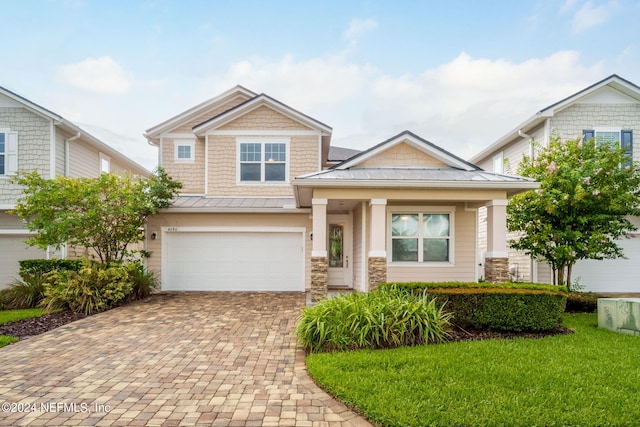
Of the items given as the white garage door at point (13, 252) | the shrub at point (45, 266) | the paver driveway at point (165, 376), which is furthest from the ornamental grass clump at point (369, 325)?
the white garage door at point (13, 252)

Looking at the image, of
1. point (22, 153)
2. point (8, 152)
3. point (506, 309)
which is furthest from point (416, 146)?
point (8, 152)

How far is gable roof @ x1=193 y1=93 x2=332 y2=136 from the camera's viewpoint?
1362cm

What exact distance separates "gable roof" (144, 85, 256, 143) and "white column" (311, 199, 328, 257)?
748cm

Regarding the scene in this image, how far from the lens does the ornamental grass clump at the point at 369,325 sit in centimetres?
582

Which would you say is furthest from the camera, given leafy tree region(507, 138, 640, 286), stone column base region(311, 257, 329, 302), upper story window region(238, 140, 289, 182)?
upper story window region(238, 140, 289, 182)

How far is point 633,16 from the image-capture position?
12336 mm

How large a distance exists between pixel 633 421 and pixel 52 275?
12.5 m

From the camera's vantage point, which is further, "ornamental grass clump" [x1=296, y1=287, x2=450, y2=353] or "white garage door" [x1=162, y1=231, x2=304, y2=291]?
"white garage door" [x1=162, y1=231, x2=304, y2=291]

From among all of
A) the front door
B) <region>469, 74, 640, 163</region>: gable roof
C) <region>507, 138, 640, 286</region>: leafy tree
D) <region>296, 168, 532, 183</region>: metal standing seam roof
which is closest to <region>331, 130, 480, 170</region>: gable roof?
<region>296, 168, 532, 183</region>: metal standing seam roof

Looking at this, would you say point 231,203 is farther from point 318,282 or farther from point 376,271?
point 376,271

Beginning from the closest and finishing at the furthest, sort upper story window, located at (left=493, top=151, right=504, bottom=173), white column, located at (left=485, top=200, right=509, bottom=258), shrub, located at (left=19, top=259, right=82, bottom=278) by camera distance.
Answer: white column, located at (left=485, top=200, right=509, bottom=258)
shrub, located at (left=19, top=259, right=82, bottom=278)
upper story window, located at (left=493, top=151, right=504, bottom=173)

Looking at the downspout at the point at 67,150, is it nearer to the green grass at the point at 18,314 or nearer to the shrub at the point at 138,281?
the shrub at the point at 138,281

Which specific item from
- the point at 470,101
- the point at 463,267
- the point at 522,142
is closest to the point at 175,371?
the point at 463,267

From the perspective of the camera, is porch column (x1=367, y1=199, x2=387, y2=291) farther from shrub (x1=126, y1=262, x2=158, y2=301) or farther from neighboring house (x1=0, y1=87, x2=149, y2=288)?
neighboring house (x1=0, y1=87, x2=149, y2=288)
